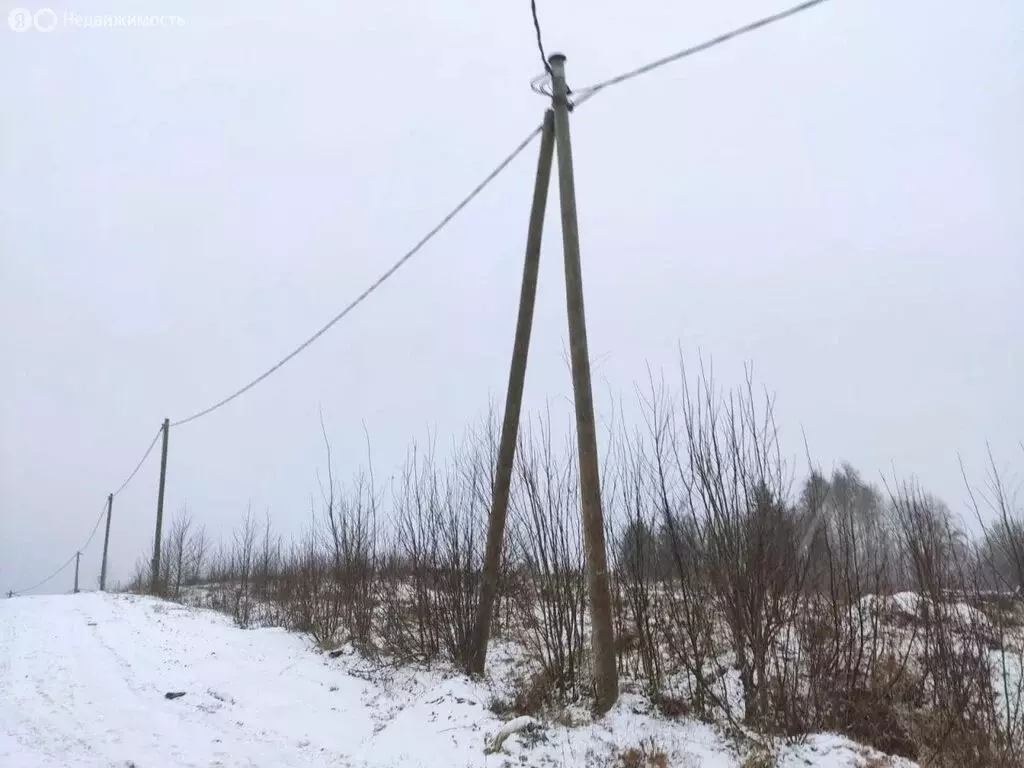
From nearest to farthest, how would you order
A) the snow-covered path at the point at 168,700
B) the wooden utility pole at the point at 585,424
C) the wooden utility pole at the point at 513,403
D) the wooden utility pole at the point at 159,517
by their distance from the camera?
1. the snow-covered path at the point at 168,700
2. the wooden utility pole at the point at 585,424
3. the wooden utility pole at the point at 513,403
4. the wooden utility pole at the point at 159,517

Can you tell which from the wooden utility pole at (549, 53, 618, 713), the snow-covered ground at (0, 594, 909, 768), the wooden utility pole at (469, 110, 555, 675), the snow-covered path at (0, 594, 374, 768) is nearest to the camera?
the snow-covered ground at (0, 594, 909, 768)

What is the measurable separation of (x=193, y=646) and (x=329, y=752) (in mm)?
5237

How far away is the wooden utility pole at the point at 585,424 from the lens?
5238mm

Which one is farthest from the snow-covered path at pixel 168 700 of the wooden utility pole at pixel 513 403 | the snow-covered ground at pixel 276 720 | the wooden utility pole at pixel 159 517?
the wooden utility pole at pixel 159 517

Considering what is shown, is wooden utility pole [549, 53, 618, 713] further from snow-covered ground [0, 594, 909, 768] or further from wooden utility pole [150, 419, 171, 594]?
wooden utility pole [150, 419, 171, 594]

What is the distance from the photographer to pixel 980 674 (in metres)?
5.01

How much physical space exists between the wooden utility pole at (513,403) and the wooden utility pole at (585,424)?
0.44 metres

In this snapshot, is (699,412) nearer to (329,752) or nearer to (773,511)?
(773,511)

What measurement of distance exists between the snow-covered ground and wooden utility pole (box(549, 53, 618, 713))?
0.41 m

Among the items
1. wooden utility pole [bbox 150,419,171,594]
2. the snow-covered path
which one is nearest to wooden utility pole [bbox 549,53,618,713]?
the snow-covered path

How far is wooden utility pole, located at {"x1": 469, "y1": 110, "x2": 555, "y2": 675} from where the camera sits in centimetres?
657

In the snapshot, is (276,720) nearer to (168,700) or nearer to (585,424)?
(168,700)

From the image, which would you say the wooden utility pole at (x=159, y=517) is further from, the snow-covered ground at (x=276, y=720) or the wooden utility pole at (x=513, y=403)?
the wooden utility pole at (x=513, y=403)

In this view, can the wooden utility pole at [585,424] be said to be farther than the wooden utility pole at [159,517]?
No
